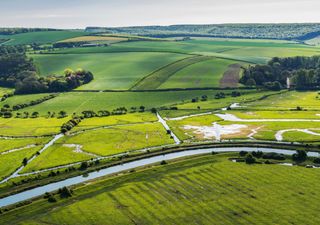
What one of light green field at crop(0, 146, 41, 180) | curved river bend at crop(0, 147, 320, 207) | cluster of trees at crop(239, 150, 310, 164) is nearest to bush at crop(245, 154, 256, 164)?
cluster of trees at crop(239, 150, 310, 164)

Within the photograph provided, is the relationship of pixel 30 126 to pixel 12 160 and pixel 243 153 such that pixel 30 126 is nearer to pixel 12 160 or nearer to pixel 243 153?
pixel 12 160

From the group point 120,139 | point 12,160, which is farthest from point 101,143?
point 12,160

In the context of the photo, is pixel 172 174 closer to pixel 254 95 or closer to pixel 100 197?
pixel 100 197

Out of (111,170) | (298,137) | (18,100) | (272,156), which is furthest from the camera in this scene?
(18,100)

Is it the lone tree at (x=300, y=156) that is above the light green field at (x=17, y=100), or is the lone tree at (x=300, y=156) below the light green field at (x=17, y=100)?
above

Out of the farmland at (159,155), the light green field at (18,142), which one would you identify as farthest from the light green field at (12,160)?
the light green field at (18,142)

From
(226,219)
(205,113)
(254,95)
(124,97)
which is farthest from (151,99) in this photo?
(226,219)

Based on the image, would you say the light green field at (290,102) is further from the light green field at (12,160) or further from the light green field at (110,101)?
the light green field at (12,160)
